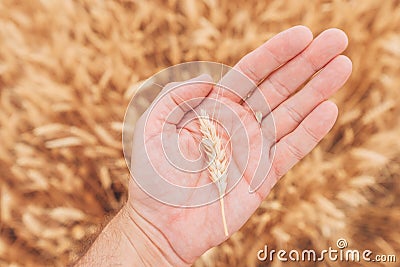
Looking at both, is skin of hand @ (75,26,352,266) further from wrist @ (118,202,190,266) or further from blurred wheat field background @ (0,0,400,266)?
blurred wheat field background @ (0,0,400,266)

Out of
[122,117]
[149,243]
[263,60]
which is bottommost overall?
[149,243]

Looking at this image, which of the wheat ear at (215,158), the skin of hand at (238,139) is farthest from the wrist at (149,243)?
the wheat ear at (215,158)

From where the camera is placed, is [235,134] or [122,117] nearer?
[235,134]

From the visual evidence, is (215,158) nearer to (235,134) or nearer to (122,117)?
(235,134)

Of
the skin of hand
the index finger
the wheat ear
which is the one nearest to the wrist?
the skin of hand

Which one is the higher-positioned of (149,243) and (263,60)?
(263,60)

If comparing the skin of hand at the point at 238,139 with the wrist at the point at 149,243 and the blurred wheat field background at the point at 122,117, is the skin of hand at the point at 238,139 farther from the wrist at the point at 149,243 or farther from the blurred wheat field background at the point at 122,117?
the blurred wheat field background at the point at 122,117

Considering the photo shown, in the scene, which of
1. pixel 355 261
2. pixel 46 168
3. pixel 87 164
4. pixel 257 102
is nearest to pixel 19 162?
pixel 46 168

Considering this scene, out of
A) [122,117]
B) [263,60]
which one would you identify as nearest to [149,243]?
[122,117]
